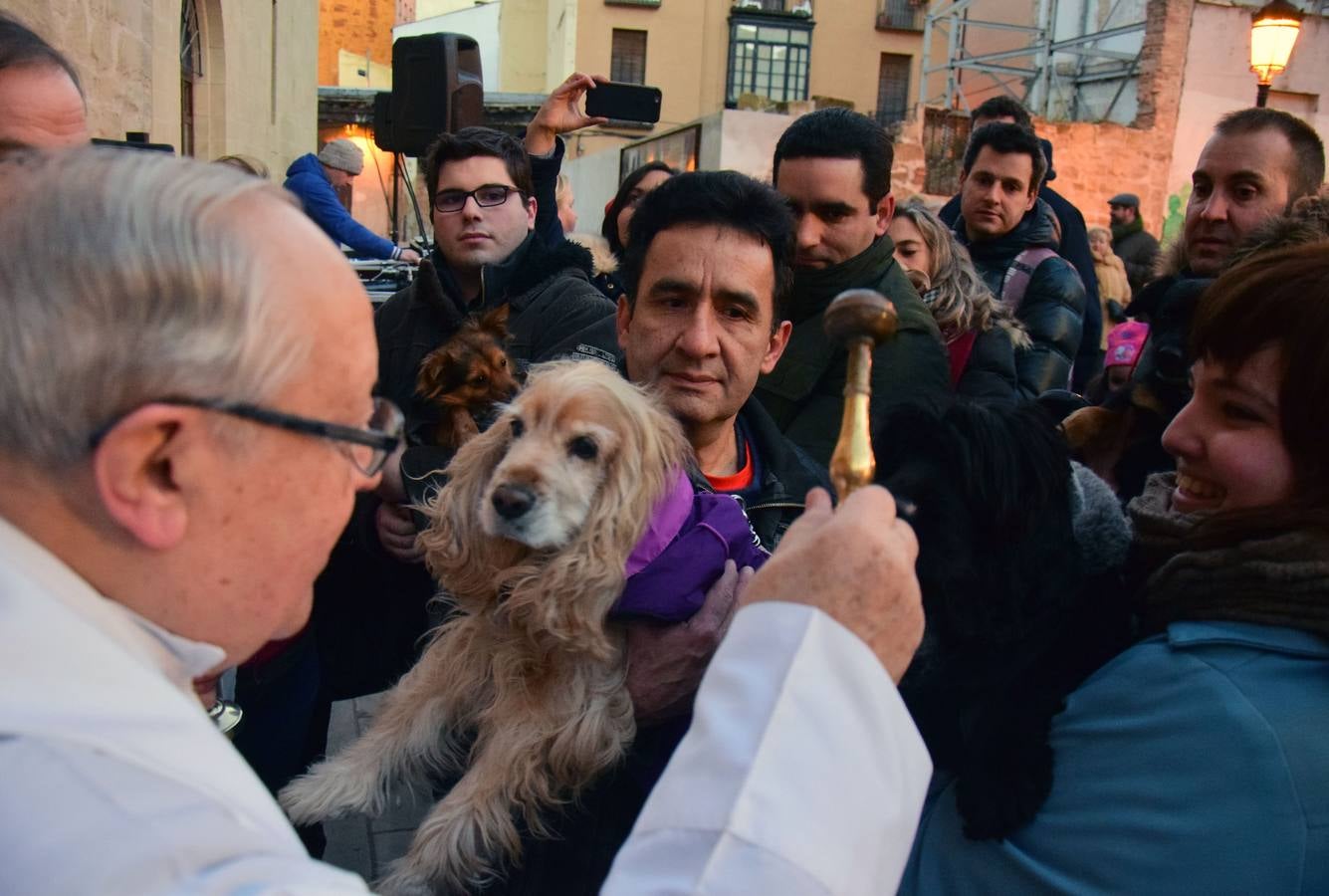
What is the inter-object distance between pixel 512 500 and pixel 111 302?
0.95 meters

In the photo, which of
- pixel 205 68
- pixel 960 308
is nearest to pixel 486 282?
pixel 960 308

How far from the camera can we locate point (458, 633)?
2.12m

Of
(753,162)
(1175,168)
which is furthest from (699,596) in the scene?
(1175,168)

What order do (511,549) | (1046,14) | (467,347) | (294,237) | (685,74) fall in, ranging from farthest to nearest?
(685,74)
(1046,14)
(467,347)
(511,549)
(294,237)

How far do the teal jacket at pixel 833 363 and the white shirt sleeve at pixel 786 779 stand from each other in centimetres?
169

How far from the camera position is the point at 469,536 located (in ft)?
6.49

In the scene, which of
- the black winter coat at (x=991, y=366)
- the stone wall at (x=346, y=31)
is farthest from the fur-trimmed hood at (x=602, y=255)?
the stone wall at (x=346, y=31)

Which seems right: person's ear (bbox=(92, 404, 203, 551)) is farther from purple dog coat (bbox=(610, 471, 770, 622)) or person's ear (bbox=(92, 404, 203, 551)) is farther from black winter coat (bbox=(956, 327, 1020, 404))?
black winter coat (bbox=(956, 327, 1020, 404))

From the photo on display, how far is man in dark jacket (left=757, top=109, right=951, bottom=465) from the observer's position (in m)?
2.96

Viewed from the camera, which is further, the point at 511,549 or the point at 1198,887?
the point at 511,549

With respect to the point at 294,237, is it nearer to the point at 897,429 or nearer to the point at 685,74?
the point at 897,429

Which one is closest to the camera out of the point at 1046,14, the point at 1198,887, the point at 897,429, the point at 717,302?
the point at 1198,887

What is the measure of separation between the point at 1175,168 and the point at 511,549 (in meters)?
22.8

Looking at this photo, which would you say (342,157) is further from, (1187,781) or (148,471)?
(1187,781)
